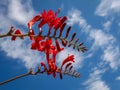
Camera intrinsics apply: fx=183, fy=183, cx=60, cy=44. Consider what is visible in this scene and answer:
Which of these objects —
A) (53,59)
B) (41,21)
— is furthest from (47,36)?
(53,59)

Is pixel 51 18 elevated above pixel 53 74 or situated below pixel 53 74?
above

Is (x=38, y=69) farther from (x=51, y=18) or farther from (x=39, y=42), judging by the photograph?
(x=51, y=18)

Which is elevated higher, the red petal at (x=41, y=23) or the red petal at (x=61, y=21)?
the red petal at (x=41, y=23)

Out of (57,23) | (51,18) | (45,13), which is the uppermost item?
(45,13)

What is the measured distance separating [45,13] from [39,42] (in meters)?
0.32

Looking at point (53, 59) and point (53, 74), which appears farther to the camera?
point (53, 59)

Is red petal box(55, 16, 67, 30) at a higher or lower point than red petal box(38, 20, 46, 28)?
lower

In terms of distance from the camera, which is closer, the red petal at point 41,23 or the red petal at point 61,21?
the red petal at point 61,21

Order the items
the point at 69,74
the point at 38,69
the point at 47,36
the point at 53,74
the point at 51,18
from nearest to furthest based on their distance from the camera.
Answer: the point at 47,36, the point at 51,18, the point at 53,74, the point at 38,69, the point at 69,74

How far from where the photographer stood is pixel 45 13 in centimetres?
190

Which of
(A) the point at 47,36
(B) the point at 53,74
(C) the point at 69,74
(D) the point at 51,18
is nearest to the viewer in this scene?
(A) the point at 47,36

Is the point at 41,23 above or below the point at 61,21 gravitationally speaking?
above

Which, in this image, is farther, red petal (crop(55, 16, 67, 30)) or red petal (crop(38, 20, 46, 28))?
red petal (crop(38, 20, 46, 28))

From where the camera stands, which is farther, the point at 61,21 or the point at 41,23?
the point at 41,23
